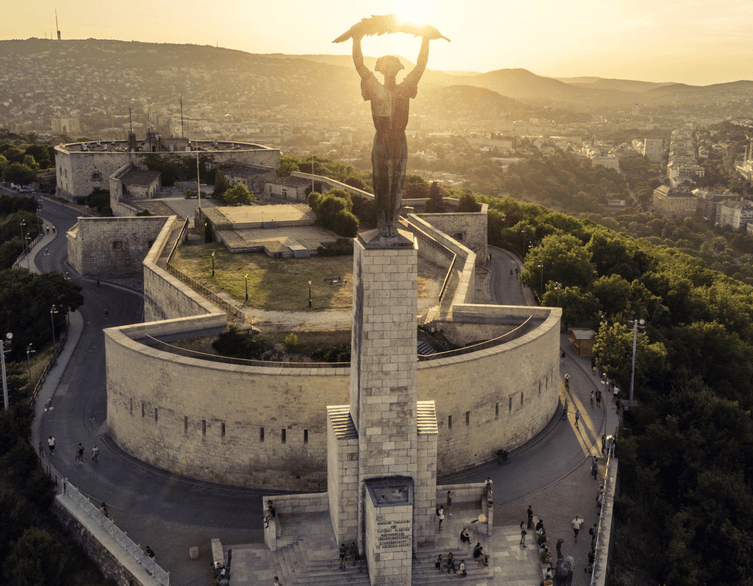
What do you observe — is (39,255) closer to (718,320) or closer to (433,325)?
(433,325)

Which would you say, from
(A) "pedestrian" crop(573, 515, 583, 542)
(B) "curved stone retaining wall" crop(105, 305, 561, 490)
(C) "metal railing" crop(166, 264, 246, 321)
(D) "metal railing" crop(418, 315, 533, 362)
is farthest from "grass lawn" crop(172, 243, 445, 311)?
(A) "pedestrian" crop(573, 515, 583, 542)

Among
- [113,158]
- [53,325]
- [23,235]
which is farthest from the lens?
[113,158]

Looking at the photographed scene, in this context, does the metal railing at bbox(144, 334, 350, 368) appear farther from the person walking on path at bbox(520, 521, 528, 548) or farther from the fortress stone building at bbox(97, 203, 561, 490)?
the person walking on path at bbox(520, 521, 528, 548)

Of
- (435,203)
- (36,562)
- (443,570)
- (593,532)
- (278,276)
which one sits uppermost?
(435,203)

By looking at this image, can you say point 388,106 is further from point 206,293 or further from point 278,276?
point 278,276

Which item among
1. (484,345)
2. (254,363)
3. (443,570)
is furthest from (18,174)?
(443,570)
